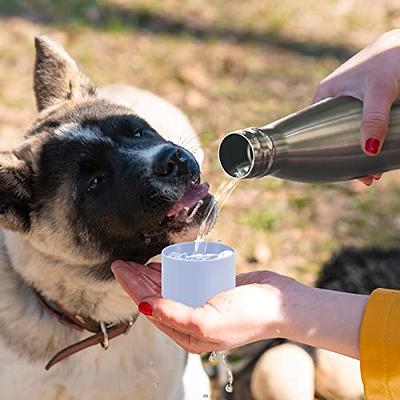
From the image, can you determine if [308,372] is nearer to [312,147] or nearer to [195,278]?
[312,147]

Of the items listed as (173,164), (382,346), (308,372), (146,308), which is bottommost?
(308,372)

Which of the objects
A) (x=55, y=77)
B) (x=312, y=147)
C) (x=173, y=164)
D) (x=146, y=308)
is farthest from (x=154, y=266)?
(x=55, y=77)

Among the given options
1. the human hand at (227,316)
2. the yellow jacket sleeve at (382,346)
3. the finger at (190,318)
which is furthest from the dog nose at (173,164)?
the yellow jacket sleeve at (382,346)

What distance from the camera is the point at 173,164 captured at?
2982mm

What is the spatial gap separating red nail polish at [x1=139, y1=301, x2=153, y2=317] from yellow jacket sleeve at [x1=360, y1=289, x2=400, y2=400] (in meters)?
0.59

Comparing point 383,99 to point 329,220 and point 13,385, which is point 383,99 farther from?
point 329,220

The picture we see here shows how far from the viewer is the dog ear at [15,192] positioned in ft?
10.4

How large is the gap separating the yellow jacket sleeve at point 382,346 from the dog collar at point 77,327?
111 cm

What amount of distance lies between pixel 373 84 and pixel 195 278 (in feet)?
3.11

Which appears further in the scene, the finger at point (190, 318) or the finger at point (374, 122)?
the finger at point (374, 122)

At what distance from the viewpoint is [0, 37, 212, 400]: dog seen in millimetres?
3062

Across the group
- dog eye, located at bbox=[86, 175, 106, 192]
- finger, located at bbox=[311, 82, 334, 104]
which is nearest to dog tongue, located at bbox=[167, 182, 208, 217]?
dog eye, located at bbox=[86, 175, 106, 192]

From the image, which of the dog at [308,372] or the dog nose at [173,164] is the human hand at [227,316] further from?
the dog at [308,372]

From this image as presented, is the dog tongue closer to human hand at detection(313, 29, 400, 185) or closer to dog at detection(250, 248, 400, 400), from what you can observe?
human hand at detection(313, 29, 400, 185)
